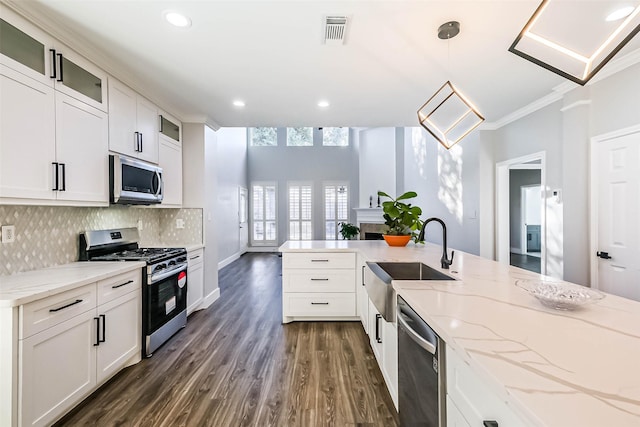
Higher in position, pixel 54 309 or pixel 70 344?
pixel 54 309

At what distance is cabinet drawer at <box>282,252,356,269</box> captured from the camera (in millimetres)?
3043

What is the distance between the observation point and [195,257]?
336 cm

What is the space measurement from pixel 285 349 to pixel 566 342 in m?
2.22

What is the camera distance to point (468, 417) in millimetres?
831

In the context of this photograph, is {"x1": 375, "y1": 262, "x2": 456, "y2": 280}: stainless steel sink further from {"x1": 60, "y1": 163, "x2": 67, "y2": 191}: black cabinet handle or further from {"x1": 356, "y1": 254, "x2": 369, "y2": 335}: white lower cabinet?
{"x1": 60, "y1": 163, "x2": 67, "y2": 191}: black cabinet handle

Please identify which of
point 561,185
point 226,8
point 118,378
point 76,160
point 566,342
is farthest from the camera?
point 561,185

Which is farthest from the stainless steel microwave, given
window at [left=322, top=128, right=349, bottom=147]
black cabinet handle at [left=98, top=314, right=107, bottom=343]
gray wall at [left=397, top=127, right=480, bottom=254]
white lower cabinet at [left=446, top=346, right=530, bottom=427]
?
window at [left=322, top=128, right=349, bottom=147]

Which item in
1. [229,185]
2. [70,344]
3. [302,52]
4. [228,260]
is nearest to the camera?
[70,344]

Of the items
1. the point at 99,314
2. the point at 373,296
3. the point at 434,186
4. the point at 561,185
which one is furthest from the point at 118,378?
the point at 434,186

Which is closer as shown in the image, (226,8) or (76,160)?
(226,8)

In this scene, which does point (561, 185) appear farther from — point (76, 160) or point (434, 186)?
point (76, 160)

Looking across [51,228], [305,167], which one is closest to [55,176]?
[51,228]

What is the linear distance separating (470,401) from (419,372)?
0.38 m

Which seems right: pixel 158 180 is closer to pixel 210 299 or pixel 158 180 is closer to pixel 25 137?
pixel 25 137
